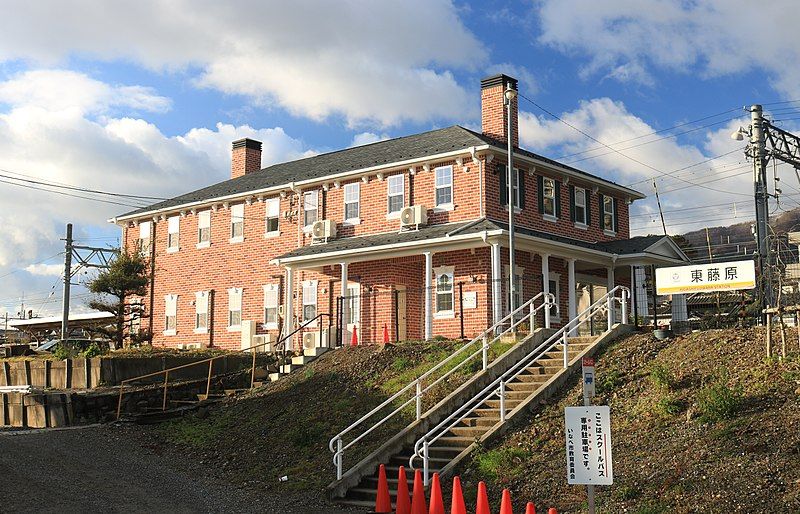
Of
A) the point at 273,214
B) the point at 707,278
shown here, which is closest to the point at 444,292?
the point at 707,278

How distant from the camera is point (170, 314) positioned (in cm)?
3534

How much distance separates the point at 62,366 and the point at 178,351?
4557 mm

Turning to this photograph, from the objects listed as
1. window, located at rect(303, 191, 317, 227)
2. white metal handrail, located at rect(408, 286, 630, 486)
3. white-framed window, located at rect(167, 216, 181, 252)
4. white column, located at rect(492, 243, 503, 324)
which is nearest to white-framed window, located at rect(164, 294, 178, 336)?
white-framed window, located at rect(167, 216, 181, 252)

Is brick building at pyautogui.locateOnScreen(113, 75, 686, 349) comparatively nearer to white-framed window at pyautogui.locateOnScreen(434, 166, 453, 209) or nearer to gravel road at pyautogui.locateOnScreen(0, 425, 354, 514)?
white-framed window at pyautogui.locateOnScreen(434, 166, 453, 209)

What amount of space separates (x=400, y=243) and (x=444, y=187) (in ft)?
8.94

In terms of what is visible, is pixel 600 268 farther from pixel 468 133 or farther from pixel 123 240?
pixel 123 240

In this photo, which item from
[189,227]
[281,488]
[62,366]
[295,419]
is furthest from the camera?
[189,227]

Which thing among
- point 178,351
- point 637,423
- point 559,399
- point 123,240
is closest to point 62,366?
point 178,351

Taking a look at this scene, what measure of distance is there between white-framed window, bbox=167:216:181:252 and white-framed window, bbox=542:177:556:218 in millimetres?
15685

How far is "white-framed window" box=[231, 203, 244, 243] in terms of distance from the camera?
33.3 metres

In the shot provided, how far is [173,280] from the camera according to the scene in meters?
35.5

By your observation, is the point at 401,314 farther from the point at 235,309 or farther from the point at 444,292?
the point at 235,309

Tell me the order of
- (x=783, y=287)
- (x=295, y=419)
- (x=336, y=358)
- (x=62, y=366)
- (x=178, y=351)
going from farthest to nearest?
(x=178, y=351)
(x=62, y=366)
(x=336, y=358)
(x=295, y=419)
(x=783, y=287)

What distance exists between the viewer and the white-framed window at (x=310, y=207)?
3047cm
